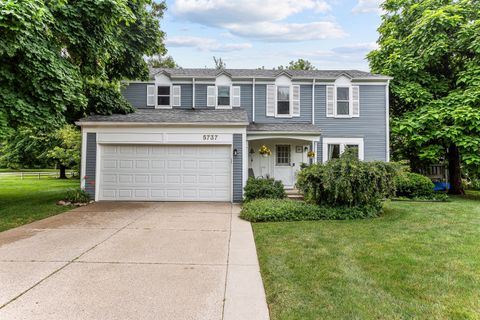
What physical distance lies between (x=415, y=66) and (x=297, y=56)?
16783 millimetres

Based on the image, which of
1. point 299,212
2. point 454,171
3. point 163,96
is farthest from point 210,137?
point 454,171

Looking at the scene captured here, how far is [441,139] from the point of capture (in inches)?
517

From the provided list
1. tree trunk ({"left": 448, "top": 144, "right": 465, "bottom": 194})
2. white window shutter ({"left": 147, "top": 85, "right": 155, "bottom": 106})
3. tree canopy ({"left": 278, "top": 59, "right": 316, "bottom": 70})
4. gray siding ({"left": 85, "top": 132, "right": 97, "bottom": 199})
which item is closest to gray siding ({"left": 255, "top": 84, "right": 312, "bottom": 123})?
white window shutter ({"left": 147, "top": 85, "right": 155, "bottom": 106})

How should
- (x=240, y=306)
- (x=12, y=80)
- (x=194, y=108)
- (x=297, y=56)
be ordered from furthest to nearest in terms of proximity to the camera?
1. (x=297, y=56)
2. (x=194, y=108)
3. (x=12, y=80)
4. (x=240, y=306)

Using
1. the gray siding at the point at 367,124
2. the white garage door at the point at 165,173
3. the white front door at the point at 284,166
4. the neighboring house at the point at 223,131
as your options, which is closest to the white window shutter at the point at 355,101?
the neighboring house at the point at 223,131

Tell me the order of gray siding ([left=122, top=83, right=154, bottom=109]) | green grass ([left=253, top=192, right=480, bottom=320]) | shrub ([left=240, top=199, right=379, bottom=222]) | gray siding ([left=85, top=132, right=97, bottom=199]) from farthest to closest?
gray siding ([left=122, top=83, right=154, bottom=109]) → gray siding ([left=85, top=132, right=97, bottom=199]) → shrub ([left=240, top=199, right=379, bottom=222]) → green grass ([left=253, top=192, right=480, bottom=320])

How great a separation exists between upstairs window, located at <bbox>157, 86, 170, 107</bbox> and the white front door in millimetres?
5832

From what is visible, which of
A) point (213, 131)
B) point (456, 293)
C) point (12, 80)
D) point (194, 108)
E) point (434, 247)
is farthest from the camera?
point (194, 108)

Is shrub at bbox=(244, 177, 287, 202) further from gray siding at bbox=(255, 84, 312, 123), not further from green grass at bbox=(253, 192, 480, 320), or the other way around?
gray siding at bbox=(255, 84, 312, 123)

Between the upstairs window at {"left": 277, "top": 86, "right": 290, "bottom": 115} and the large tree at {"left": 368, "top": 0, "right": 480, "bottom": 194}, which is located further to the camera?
the upstairs window at {"left": 277, "top": 86, "right": 290, "bottom": 115}

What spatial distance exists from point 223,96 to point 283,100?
9.59 feet

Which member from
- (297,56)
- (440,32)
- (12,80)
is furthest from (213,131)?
(297,56)

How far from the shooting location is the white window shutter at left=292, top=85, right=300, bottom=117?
44.8 ft

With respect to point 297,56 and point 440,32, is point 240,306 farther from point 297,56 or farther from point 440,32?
point 297,56
